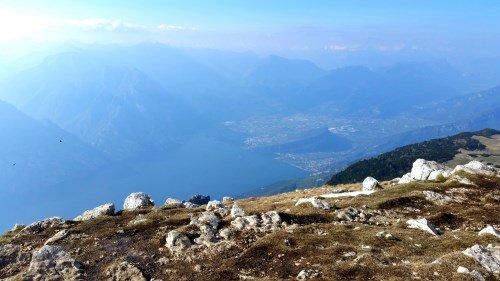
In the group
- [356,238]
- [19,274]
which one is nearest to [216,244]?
[356,238]

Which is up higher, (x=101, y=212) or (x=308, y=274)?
(x=101, y=212)

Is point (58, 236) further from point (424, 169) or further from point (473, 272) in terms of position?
point (424, 169)

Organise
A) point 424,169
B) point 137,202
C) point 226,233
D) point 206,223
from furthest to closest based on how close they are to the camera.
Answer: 1. point 424,169
2. point 137,202
3. point 206,223
4. point 226,233

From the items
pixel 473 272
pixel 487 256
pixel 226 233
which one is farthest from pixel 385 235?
pixel 226 233


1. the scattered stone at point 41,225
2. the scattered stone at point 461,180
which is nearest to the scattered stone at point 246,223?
the scattered stone at point 41,225

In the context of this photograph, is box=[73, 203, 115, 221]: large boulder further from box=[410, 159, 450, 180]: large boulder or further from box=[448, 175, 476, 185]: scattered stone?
box=[410, 159, 450, 180]: large boulder

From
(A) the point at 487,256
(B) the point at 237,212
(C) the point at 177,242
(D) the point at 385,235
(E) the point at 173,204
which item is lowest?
(E) the point at 173,204

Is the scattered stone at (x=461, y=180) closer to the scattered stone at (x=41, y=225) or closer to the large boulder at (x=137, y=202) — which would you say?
the large boulder at (x=137, y=202)

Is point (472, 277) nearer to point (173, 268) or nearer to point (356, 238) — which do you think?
point (356, 238)
